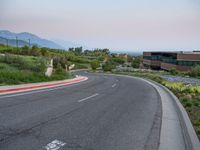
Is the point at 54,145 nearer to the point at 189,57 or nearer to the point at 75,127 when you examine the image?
the point at 75,127

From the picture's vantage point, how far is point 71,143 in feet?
19.5

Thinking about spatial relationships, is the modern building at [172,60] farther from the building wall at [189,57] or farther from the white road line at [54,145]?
→ the white road line at [54,145]

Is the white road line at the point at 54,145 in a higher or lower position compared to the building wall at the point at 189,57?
lower

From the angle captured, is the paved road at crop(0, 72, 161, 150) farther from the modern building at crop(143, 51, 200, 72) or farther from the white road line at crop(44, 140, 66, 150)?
the modern building at crop(143, 51, 200, 72)

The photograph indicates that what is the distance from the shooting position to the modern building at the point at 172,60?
74688 millimetres

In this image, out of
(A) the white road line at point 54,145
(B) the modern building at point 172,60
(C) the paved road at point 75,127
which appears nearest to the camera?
(A) the white road line at point 54,145

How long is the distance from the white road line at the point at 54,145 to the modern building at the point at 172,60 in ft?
239

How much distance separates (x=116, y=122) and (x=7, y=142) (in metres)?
3.78

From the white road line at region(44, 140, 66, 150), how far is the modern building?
239 feet


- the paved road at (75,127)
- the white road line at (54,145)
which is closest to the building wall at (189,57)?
the paved road at (75,127)

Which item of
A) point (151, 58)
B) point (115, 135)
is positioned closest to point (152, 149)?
point (115, 135)

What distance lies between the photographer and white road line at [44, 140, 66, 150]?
18.3ft

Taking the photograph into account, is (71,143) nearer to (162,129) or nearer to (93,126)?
(93,126)

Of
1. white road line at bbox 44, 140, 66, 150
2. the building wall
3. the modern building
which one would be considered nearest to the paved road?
white road line at bbox 44, 140, 66, 150
